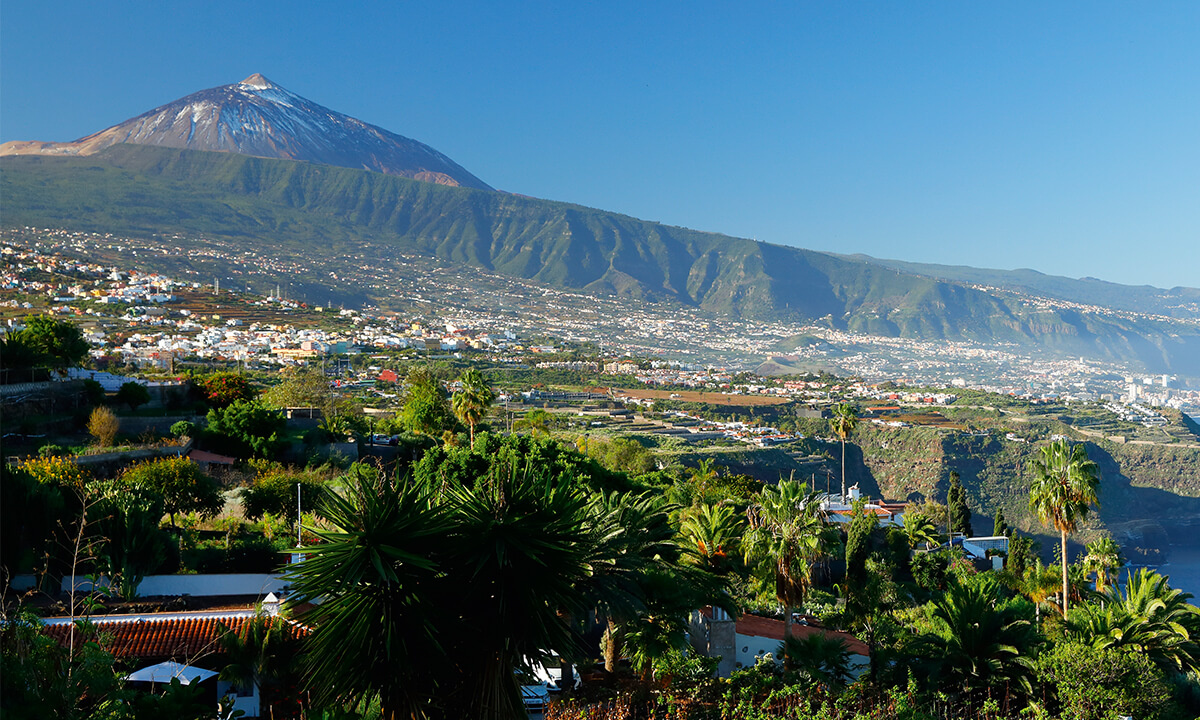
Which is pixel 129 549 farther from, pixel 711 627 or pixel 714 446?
pixel 714 446

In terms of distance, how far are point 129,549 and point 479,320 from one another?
16039cm

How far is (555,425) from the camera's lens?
61.7 meters

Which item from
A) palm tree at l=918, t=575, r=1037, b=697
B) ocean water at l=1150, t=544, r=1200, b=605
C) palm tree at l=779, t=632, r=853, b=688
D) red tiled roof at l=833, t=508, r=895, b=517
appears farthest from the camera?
ocean water at l=1150, t=544, r=1200, b=605

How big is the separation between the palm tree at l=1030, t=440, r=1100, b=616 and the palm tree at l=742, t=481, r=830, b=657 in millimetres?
9522

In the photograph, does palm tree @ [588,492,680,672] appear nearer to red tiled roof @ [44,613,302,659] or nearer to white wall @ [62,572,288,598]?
red tiled roof @ [44,613,302,659]

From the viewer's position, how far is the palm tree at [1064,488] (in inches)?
838

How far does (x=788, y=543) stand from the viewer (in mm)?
14805

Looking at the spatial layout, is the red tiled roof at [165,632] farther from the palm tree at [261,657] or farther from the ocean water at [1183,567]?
the ocean water at [1183,567]

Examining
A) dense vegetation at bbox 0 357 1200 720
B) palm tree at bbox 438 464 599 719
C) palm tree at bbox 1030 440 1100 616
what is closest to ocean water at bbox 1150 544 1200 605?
dense vegetation at bbox 0 357 1200 720

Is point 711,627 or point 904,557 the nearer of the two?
point 711,627

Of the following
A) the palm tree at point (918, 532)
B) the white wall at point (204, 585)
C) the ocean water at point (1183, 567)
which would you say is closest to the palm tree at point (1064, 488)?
the palm tree at point (918, 532)

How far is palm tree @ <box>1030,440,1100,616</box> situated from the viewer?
69.8 feet

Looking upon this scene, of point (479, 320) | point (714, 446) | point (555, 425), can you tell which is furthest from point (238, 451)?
point (479, 320)

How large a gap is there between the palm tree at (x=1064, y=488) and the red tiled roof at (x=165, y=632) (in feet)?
59.2
